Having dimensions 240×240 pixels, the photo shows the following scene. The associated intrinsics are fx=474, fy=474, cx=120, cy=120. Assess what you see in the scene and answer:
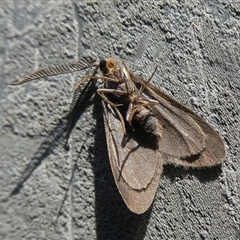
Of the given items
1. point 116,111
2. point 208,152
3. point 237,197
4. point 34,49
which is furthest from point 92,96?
point 237,197

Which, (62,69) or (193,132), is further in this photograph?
(193,132)

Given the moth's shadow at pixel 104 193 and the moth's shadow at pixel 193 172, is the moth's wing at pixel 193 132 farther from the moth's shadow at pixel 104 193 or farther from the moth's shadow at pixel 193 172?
the moth's shadow at pixel 104 193

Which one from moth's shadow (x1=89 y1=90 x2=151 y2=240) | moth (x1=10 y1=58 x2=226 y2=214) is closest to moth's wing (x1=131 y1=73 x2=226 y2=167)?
moth (x1=10 y1=58 x2=226 y2=214)

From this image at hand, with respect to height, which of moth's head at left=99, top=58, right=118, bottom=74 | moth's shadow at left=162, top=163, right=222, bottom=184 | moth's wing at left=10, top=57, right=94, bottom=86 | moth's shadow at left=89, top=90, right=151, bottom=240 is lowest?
moth's shadow at left=89, top=90, right=151, bottom=240

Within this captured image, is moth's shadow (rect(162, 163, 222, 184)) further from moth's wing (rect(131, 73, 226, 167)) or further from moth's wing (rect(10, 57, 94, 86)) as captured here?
moth's wing (rect(10, 57, 94, 86))

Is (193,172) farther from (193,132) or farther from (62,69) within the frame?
(62,69)

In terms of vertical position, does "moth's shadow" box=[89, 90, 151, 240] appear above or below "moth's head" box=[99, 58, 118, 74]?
below

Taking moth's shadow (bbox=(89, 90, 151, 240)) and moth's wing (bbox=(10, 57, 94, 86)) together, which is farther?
moth's shadow (bbox=(89, 90, 151, 240))

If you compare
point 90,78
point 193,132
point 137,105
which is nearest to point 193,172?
point 193,132
